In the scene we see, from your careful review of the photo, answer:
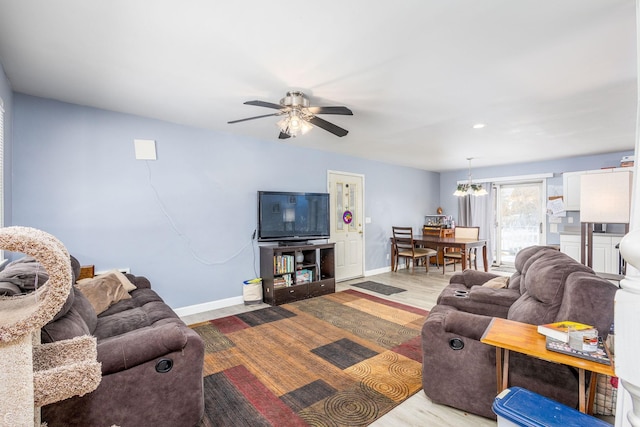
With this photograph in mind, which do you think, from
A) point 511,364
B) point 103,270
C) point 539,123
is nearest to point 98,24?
point 103,270

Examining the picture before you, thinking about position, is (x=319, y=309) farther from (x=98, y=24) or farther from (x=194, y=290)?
(x=98, y=24)

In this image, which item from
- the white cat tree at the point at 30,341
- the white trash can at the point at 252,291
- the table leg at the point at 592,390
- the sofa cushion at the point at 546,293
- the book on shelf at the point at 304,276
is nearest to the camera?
the white cat tree at the point at 30,341

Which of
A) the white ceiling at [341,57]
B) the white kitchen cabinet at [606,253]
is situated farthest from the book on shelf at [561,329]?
the white kitchen cabinet at [606,253]

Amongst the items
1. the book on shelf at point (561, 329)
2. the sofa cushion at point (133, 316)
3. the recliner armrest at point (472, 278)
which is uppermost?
the book on shelf at point (561, 329)

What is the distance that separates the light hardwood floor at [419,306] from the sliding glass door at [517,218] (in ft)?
5.12

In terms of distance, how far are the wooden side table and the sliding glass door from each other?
5.63 m

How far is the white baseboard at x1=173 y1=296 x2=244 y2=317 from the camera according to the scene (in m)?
3.71

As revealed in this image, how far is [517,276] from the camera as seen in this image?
9.62 feet

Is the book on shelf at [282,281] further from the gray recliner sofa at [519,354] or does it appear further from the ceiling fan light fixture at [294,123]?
the gray recliner sofa at [519,354]

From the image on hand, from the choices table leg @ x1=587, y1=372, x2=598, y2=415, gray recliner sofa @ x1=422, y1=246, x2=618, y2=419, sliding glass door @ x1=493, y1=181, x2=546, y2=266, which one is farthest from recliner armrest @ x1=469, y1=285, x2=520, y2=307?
sliding glass door @ x1=493, y1=181, x2=546, y2=266

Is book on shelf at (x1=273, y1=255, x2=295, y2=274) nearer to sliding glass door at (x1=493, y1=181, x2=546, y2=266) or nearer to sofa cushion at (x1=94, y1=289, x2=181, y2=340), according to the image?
sofa cushion at (x1=94, y1=289, x2=181, y2=340)

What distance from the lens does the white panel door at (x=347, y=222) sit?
545 cm

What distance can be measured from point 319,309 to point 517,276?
227 cm

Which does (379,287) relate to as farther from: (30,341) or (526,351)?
(30,341)
